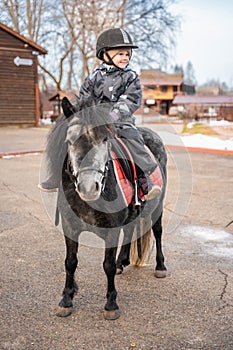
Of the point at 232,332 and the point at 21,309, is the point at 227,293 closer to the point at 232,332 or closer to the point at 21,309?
the point at 232,332

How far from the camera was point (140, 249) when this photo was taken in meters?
4.15

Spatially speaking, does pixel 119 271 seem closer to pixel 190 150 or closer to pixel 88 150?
pixel 88 150

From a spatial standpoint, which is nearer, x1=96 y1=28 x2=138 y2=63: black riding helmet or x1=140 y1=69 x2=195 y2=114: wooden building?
x1=96 y1=28 x2=138 y2=63: black riding helmet

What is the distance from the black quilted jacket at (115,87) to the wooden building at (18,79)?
21845 mm

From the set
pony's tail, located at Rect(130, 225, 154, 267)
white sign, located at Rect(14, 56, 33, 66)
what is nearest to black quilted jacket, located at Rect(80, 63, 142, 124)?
pony's tail, located at Rect(130, 225, 154, 267)

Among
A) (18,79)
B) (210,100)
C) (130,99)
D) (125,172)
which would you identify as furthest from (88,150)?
(210,100)

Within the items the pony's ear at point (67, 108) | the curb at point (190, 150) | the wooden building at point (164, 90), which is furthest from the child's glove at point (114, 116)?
the wooden building at point (164, 90)

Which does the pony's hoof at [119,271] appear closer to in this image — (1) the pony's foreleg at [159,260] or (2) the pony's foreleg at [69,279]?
(1) the pony's foreleg at [159,260]

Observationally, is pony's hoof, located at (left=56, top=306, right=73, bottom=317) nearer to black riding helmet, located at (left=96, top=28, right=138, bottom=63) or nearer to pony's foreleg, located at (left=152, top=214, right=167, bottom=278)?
pony's foreleg, located at (left=152, top=214, right=167, bottom=278)

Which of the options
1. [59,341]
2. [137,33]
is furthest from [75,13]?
[59,341]

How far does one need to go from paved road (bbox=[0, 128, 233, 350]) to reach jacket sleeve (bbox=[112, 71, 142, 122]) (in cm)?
161

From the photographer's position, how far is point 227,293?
3686 mm

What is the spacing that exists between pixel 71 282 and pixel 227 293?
4.71 feet

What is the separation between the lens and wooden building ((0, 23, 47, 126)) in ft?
78.5
